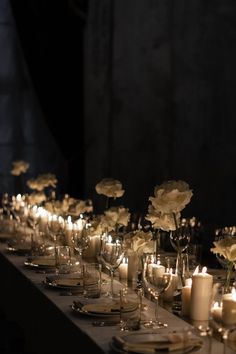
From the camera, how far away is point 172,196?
279 cm

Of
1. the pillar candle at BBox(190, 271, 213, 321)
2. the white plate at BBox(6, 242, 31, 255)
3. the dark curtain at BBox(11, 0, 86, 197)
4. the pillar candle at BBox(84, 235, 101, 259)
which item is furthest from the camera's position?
the dark curtain at BBox(11, 0, 86, 197)

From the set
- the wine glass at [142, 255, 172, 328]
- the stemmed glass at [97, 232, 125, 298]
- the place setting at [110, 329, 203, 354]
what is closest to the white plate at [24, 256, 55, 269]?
the stemmed glass at [97, 232, 125, 298]

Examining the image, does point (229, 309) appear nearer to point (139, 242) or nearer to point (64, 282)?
point (139, 242)

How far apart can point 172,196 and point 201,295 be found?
0.38m

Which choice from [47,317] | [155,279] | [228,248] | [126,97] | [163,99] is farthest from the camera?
[126,97]

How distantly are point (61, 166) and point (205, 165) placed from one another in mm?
3074

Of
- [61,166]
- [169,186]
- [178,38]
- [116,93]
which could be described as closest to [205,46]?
[178,38]

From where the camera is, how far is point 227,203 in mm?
6543

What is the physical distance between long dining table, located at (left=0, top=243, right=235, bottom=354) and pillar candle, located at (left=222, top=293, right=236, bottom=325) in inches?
5.1

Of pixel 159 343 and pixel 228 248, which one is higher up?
pixel 228 248

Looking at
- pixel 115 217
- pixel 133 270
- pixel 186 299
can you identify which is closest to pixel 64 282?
pixel 133 270

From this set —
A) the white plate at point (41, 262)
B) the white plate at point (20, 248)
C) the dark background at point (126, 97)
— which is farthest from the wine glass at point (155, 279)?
the dark background at point (126, 97)

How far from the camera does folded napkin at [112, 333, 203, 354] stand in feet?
7.17

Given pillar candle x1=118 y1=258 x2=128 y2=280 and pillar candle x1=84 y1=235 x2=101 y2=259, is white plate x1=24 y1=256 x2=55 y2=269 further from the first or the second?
pillar candle x1=118 y1=258 x2=128 y2=280
